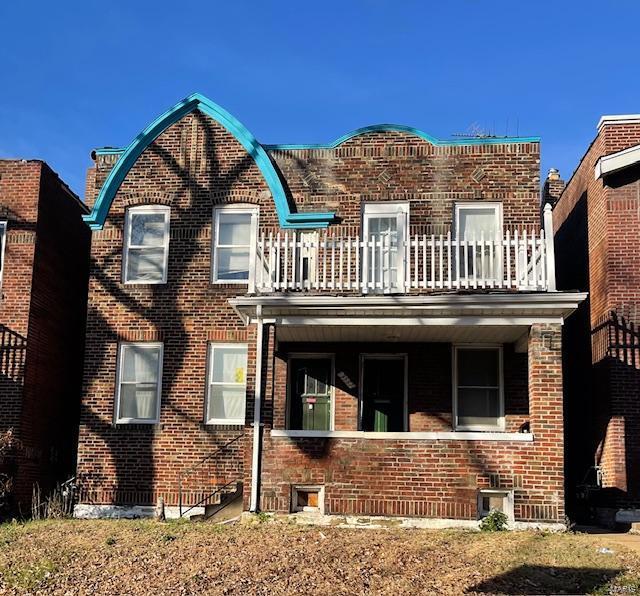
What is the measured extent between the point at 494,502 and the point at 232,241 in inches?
272

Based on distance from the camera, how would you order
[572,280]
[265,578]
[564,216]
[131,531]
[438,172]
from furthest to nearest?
1. [564,216]
2. [572,280]
3. [438,172]
4. [131,531]
5. [265,578]

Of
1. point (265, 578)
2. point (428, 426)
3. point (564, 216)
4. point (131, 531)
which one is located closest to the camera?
point (265, 578)

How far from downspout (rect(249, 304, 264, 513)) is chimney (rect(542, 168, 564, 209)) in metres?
10.9

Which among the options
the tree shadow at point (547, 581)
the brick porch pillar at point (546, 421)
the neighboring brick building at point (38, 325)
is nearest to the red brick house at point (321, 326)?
the brick porch pillar at point (546, 421)

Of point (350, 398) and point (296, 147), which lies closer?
point (350, 398)

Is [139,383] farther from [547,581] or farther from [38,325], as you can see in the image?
[547,581]

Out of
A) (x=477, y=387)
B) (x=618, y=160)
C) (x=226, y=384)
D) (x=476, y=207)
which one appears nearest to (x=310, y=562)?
(x=477, y=387)

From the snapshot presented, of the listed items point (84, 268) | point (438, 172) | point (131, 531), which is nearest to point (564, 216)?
point (438, 172)

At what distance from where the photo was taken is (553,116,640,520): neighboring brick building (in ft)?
47.0

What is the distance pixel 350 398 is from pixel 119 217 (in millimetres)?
5677

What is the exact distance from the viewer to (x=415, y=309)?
42.0 ft

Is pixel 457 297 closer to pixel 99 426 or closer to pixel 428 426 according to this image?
pixel 428 426

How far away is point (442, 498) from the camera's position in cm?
1237

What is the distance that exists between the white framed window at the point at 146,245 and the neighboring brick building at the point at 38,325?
171 cm
